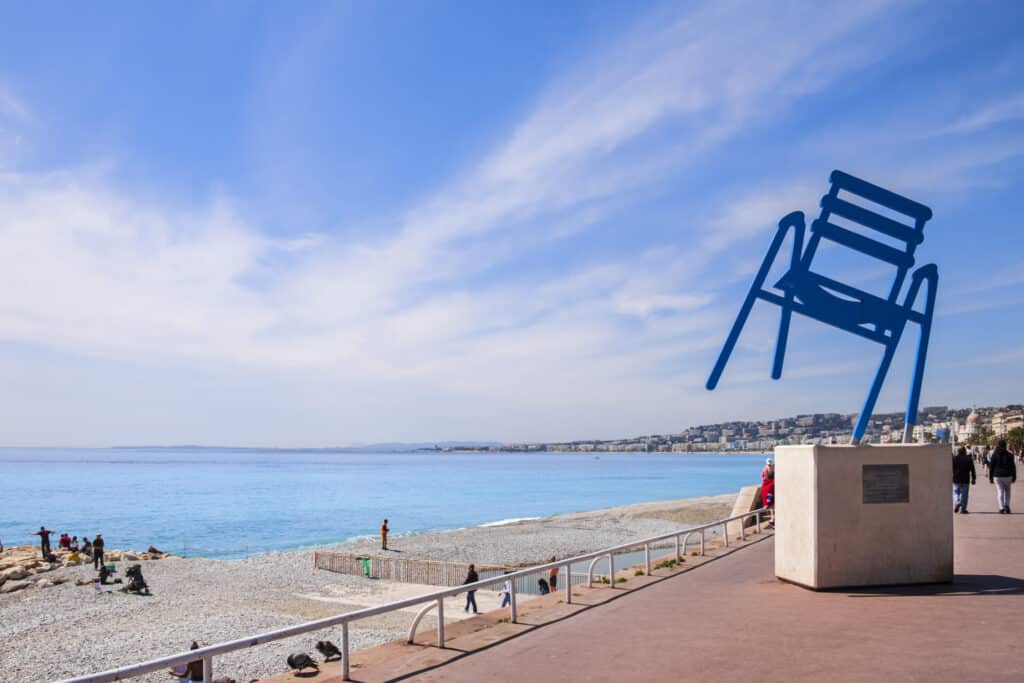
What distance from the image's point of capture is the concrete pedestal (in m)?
10.2

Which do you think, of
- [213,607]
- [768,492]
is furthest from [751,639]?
[213,607]

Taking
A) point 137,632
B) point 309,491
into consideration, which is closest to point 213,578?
point 137,632

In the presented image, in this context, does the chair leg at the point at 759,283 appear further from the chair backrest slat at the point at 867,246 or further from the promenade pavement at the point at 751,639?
the promenade pavement at the point at 751,639

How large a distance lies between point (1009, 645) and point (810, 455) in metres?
3.38

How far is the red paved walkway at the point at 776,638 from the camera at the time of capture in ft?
22.1

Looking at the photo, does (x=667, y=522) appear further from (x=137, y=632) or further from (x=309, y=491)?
(x=309, y=491)

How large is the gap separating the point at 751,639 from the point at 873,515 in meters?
3.35

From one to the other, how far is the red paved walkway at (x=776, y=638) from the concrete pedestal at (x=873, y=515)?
30 centimetres

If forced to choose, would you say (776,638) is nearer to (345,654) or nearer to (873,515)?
(873,515)

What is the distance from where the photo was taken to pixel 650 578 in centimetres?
1239

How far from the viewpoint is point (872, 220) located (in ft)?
38.5

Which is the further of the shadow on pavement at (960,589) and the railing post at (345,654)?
the shadow on pavement at (960,589)

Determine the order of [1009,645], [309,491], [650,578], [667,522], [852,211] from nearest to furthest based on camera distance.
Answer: [1009,645] < [852,211] < [650,578] < [667,522] < [309,491]

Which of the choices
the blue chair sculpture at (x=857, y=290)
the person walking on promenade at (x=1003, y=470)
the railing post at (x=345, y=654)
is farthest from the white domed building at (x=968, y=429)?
the railing post at (x=345, y=654)
